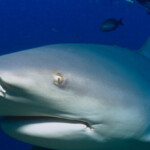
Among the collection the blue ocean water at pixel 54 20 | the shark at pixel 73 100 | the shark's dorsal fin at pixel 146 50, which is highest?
the blue ocean water at pixel 54 20

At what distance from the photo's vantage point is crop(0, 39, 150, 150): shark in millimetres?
1456

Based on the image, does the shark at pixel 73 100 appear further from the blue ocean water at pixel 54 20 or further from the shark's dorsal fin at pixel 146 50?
the blue ocean water at pixel 54 20

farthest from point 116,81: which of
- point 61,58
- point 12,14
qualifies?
point 12,14

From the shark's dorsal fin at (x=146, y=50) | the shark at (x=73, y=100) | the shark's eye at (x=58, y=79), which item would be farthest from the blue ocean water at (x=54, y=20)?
the shark's eye at (x=58, y=79)

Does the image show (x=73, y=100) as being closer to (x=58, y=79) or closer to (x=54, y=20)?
(x=58, y=79)

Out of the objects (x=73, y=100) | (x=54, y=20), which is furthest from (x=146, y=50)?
(x=54, y=20)

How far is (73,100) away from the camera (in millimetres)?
1557

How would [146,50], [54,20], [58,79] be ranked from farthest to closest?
[54,20] < [146,50] < [58,79]

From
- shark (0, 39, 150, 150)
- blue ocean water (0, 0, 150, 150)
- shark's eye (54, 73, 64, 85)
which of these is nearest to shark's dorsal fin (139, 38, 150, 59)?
shark (0, 39, 150, 150)

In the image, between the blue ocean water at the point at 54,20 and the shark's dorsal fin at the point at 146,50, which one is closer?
the shark's dorsal fin at the point at 146,50

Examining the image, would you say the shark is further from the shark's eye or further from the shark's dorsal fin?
the shark's dorsal fin

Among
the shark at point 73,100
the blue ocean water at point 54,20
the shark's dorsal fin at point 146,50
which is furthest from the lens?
the blue ocean water at point 54,20

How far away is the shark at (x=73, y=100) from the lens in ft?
4.78

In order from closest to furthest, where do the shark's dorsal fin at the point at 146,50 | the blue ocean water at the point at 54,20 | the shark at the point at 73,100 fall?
the shark at the point at 73,100, the shark's dorsal fin at the point at 146,50, the blue ocean water at the point at 54,20
